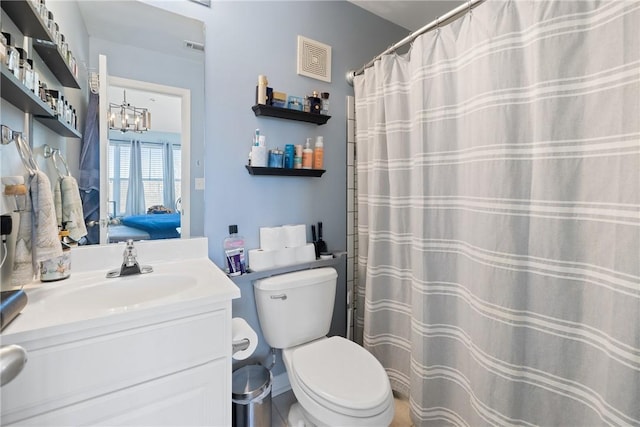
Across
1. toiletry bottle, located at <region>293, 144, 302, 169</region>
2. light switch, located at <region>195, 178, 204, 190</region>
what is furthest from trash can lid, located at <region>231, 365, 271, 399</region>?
toiletry bottle, located at <region>293, 144, 302, 169</region>

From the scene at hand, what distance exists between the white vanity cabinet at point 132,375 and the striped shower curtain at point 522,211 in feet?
2.99

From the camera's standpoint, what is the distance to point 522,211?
1016 millimetres

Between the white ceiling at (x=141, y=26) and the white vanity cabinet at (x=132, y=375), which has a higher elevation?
the white ceiling at (x=141, y=26)

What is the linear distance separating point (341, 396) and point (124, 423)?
69 centimetres

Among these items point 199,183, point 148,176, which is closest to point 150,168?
point 148,176

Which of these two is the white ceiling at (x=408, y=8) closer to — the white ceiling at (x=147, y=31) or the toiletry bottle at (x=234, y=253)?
the white ceiling at (x=147, y=31)

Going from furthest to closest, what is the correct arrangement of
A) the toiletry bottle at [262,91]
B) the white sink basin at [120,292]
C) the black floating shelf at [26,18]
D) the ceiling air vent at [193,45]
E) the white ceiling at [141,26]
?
the toiletry bottle at [262,91], the ceiling air vent at [193,45], the white ceiling at [141,26], the white sink basin at [120,292], the black floating shelf at [26,18]

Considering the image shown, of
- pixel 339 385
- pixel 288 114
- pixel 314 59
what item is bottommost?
pixel 339 385

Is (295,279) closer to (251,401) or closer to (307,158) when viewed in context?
(251,401)

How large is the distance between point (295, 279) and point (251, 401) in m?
0.56

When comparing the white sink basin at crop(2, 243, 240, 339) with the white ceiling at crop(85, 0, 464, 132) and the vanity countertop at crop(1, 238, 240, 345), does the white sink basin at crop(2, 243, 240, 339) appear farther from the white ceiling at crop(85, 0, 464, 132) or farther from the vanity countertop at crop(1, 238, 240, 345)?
the white ceiling at crop(85, 0, 464, 132)

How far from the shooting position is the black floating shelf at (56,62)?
980 millimetres

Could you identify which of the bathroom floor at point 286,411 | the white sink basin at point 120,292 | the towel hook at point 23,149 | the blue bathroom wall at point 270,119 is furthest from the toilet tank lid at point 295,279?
the towel hook at point 23,149

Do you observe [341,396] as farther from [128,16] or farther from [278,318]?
[128,16]
